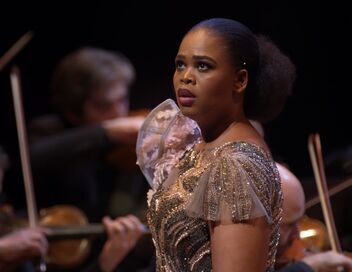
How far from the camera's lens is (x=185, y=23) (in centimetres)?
452

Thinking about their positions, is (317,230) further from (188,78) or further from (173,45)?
(173,45)

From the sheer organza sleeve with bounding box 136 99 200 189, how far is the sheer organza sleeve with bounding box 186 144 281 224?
1.06 ft

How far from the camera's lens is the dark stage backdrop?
4.35m

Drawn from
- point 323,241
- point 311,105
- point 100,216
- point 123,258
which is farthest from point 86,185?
point 323,241

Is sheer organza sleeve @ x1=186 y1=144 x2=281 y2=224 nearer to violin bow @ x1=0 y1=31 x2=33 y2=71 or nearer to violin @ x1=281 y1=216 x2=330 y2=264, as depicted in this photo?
violin @ x1=281 y1=216 x2=330 y2=264

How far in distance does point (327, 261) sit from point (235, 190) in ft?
2.59

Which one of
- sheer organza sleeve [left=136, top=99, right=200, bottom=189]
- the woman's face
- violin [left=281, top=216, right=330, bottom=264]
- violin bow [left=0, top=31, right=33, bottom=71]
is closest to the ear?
the woman's face

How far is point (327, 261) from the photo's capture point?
8.50 feet

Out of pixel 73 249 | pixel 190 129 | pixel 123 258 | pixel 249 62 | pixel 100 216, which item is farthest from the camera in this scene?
pixel 100 216

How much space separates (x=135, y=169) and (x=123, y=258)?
1.91 feet

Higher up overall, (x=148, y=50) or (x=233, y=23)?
(x=148, y=50)

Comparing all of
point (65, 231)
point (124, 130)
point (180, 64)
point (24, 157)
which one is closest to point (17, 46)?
point (24, 157)

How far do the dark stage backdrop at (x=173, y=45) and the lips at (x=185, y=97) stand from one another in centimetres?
222

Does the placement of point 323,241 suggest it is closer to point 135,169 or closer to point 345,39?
point 135,169
